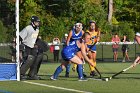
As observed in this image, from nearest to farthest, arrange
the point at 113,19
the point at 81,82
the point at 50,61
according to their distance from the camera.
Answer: the point at 81,82
the point at 50,61
the point at 113,19

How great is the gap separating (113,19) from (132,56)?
2011cm

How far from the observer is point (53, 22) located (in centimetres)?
4528

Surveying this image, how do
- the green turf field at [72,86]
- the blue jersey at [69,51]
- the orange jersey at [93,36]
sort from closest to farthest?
A: the green turf field at [72,86] < the blue jersey at [69,51] < the orange jersey at [93,36]

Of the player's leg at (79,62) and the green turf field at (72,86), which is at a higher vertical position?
the player's leg at (79,62)

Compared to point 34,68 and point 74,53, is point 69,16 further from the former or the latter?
point 74,53

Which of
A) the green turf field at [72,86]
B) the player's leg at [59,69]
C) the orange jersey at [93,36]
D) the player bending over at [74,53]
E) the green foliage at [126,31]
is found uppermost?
the orange jersey at [93,36]

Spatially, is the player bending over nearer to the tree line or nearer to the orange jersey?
the orange jersey

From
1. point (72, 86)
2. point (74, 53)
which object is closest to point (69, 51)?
point (74, 53)

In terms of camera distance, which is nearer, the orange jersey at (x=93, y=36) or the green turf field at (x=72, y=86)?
the green turf field at (x=72, y=86)

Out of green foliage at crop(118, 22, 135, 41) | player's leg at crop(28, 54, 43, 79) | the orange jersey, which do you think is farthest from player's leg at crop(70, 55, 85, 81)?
green foliage at crop(118, 22, 135, 41)

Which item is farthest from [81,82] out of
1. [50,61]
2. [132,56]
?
[132,56]

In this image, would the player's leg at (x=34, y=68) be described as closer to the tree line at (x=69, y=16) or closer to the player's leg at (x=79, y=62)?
the player's leg at (x=79, y=62)

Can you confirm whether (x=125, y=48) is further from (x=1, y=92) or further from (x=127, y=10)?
(x=127, y=10)

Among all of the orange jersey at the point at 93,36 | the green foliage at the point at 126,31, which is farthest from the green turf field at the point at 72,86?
the green foliage at the point at 126,31
